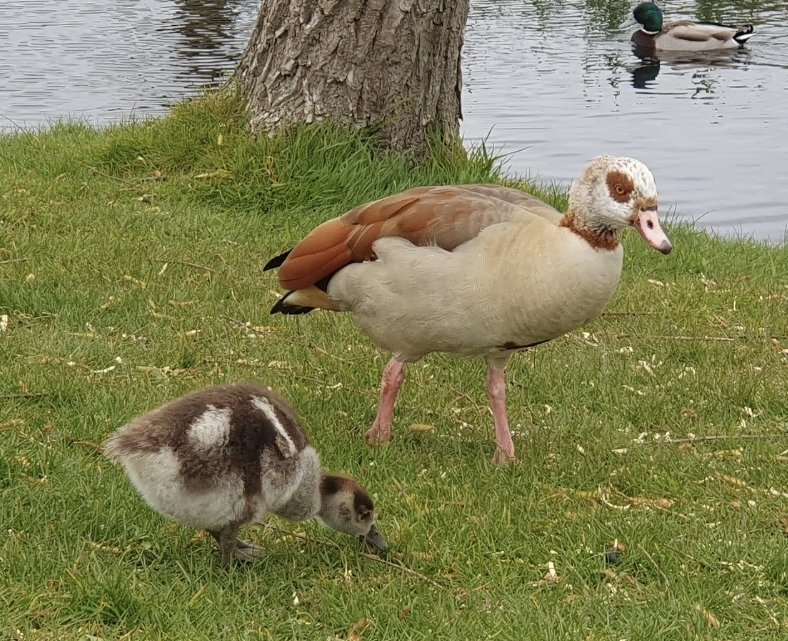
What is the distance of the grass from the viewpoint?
4121 mm

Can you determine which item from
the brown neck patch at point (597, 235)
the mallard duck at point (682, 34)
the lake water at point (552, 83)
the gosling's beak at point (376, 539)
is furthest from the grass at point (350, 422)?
the mallard duck at point (682, 34)

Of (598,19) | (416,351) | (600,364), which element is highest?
(416,351)

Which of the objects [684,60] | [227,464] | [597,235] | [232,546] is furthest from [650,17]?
[227,464]

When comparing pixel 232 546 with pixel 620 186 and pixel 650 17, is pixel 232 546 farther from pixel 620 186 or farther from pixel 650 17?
pixel 650 17

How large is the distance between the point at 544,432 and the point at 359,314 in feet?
3.48

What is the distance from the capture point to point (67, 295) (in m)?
7.04

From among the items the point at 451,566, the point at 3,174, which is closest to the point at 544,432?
the point at 451,566

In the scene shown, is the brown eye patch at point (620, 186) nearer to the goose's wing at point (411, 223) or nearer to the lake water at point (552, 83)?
the goose's wing at point (411, 223)

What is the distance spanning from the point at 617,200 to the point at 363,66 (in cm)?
407

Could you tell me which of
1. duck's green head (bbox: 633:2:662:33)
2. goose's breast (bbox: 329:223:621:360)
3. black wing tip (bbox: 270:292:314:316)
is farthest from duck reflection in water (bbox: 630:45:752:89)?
goose's breast (bbox: 329:223:621:360)

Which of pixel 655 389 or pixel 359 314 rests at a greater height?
pixel 359 314

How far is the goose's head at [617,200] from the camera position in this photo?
4.96 meters

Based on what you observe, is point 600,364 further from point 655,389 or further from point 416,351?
point 416,351

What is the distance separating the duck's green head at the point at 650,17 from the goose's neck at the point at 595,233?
16.3 m
